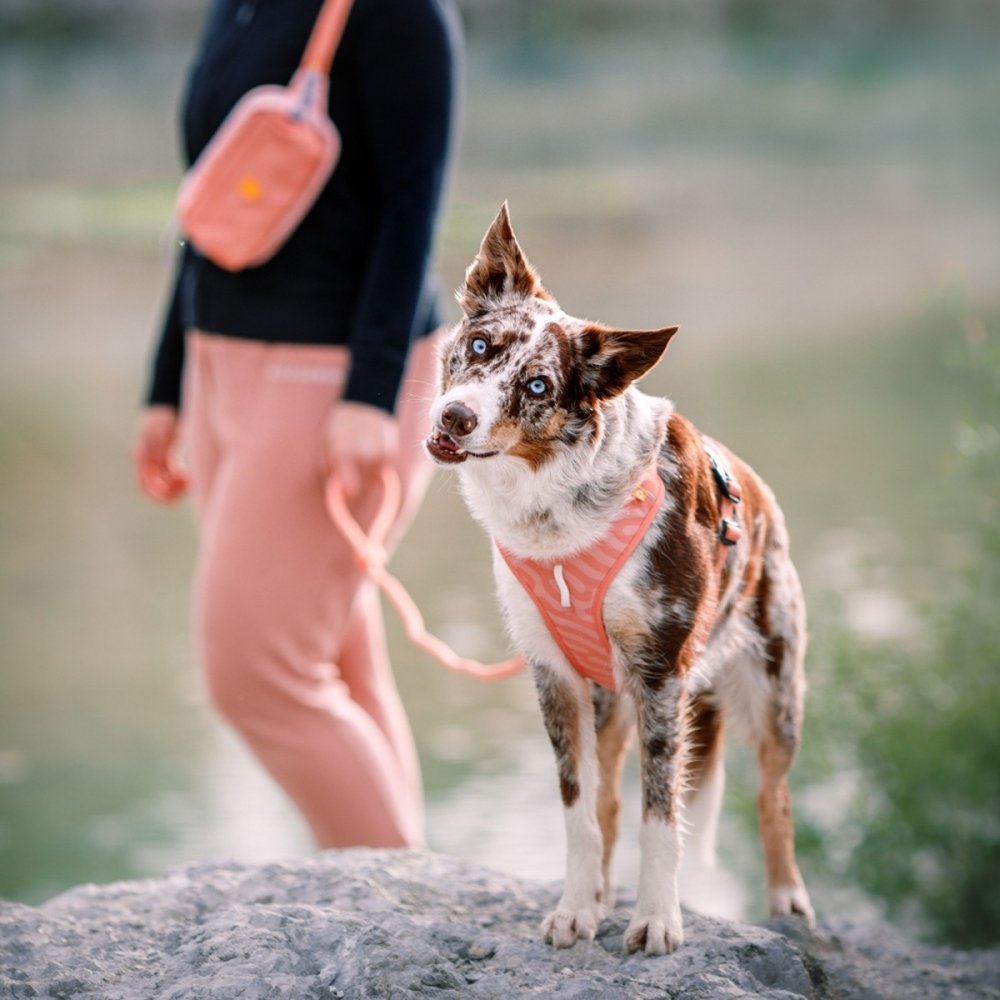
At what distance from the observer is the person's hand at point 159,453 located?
3410 mm

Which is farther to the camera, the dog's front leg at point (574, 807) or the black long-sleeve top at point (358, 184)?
the black long-sleeve top at point (358, 184)

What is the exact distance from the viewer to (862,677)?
434 cm

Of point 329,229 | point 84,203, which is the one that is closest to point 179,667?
point 329,229

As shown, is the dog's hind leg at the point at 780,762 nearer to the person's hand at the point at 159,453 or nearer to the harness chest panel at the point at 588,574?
the harness chest panel at the point at 588,574

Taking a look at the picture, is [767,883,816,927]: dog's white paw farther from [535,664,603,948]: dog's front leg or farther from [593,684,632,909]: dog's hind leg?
[535,664,603,948]: dog's front leg

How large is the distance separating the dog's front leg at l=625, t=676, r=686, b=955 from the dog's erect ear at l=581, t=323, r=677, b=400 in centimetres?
47

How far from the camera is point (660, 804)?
7.50ft

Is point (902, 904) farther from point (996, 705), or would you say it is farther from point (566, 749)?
point (566, 749)

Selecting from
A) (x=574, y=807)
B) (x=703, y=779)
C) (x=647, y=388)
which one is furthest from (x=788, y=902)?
(x=647, y=388)

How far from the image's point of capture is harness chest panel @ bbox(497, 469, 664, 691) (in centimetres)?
219

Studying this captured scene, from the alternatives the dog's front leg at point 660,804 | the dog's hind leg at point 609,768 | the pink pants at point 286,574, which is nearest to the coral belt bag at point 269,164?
the pink pants at point 286,574

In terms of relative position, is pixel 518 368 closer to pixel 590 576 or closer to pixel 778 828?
pixel 590 576

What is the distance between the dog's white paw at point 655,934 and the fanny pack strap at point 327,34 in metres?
1.60

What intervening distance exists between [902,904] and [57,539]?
16.9 feet
